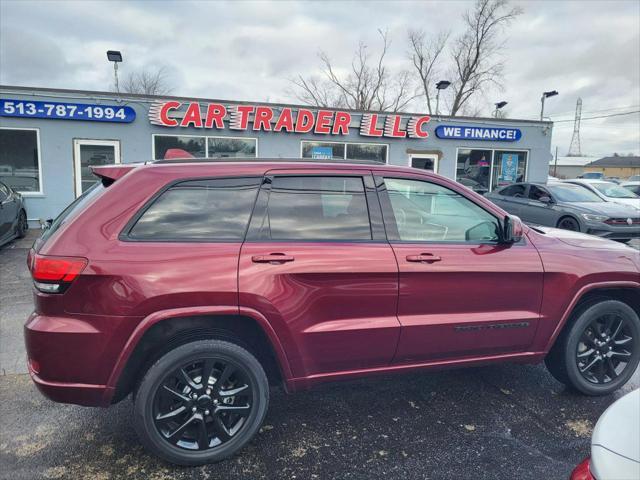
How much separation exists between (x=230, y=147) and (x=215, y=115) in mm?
1008

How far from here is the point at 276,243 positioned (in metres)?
2.78

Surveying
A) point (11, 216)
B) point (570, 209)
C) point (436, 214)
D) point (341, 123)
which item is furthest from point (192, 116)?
point (436, 214)

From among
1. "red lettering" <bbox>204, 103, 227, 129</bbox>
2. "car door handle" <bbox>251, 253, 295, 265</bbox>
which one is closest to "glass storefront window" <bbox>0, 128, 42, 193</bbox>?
"red lettering" <bbox>204, 103, 227, 129</bbox>

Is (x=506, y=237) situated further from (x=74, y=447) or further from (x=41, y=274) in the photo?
(x=74, y=447)

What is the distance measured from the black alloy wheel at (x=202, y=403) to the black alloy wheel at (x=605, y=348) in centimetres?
259

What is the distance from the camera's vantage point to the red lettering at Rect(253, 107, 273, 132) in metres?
13.0

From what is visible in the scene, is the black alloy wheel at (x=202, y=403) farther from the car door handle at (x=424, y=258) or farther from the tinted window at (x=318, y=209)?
the car door handle at (x=424, y=258)

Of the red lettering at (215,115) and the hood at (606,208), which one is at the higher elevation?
the red lettering at (215,115)

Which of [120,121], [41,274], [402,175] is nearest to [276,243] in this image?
[402,175]

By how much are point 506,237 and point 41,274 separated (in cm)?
290

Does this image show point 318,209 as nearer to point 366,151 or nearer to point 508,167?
point 366,151

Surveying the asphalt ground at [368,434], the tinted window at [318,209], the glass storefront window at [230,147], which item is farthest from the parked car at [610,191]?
the tinted window at [318,209]

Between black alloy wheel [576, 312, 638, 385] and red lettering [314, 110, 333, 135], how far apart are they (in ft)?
36.3

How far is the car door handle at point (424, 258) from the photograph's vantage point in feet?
9.73
